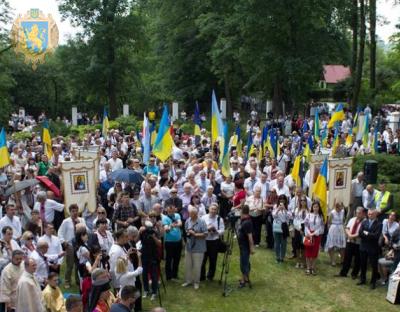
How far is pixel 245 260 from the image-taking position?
464 inches

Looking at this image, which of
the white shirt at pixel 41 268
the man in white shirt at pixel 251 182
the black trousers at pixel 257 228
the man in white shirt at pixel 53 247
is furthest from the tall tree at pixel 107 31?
the white shirt at pixel 41 268

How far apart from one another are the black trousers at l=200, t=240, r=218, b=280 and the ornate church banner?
8.69 ft

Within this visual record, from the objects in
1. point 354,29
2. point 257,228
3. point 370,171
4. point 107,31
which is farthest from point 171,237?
point 107,31

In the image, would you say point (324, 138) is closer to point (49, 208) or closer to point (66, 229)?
point (49, 208)

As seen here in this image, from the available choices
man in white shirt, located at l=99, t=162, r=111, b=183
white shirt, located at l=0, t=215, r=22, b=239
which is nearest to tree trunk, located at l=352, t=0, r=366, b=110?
man in white shirt, located at l=99, t=162, r=111, b=183

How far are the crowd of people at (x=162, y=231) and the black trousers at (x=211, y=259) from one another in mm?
21

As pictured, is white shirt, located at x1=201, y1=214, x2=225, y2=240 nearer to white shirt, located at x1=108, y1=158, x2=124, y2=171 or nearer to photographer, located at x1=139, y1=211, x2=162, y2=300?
photographer, located at x1=139, y1=211, x2=162, y2=300

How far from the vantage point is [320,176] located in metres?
13.6

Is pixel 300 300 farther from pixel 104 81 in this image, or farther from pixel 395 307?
pixel 104 81

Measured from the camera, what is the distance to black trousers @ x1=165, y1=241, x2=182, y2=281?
1173cm

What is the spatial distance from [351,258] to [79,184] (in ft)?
19.6

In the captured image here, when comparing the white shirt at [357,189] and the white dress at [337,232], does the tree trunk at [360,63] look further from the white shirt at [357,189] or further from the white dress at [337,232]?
the white dress at [337,232]

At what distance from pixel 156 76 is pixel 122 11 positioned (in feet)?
28.9

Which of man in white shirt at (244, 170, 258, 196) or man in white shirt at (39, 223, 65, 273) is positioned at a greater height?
man in white shirt at (244, 170, 258, 196)
